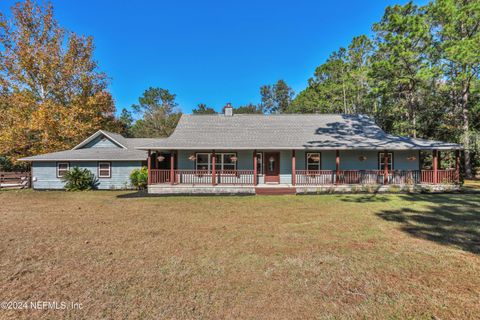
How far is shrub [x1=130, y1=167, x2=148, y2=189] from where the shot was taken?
15484 mm

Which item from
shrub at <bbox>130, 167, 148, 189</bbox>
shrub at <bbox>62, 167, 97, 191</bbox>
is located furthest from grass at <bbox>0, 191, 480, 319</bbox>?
shrub at <bbox>62, 167, 97, 191</bbox>

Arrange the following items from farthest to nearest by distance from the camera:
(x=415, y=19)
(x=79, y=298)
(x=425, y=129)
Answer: (x=425, y=129) < (x=415, y=19) < (x=79, y=298)

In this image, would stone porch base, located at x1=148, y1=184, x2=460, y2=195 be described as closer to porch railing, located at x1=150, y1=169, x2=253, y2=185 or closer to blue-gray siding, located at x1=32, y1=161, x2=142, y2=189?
porch railing, located at x1=150, y1=169, x2=253, y2=185

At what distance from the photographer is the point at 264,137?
14938mm

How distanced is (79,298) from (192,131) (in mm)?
13253

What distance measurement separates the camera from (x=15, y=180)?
1767cm

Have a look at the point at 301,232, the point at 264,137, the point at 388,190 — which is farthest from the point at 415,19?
the point at 301,232

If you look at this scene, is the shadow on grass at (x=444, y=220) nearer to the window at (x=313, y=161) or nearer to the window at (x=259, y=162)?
the window at (x=313, y=161)

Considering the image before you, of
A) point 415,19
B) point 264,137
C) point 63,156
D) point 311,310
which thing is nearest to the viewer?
point 311,310

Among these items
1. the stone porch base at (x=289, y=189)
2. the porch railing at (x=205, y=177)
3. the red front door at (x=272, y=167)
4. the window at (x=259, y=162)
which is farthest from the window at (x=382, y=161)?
the porch railing at (x=205, y=177)

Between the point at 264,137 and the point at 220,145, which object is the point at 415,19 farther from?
the point at 220,145

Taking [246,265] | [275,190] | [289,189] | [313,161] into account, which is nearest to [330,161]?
[313,161]

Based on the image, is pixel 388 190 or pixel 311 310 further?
pixel 388 190

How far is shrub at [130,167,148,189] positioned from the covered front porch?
5.81 ft
